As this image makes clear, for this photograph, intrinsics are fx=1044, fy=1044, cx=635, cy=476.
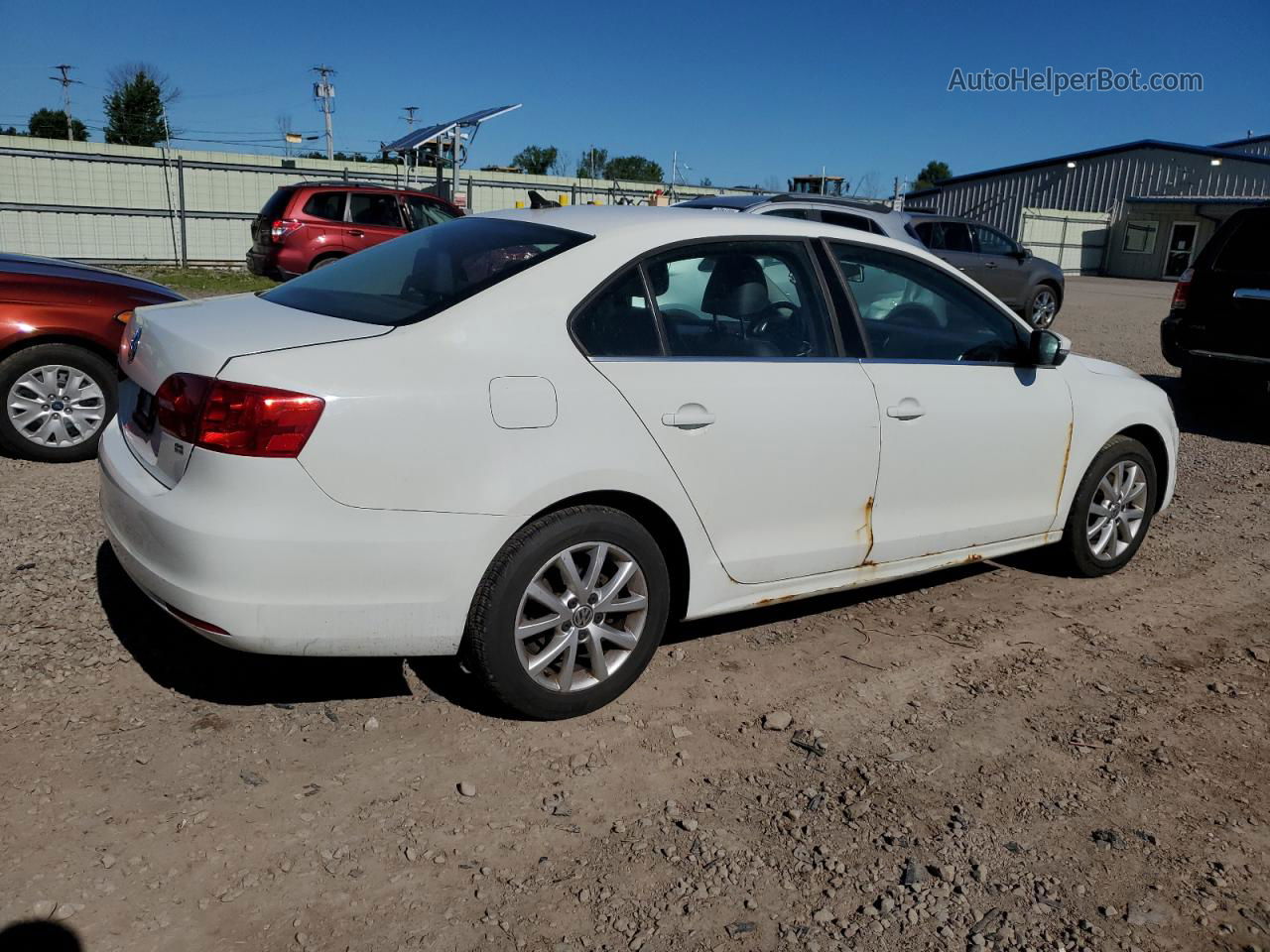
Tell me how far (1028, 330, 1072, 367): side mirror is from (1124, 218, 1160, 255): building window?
40005 mm

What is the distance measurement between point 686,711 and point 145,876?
1712 mm

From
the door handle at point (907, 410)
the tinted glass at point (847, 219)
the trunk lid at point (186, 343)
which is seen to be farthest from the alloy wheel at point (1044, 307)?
the trunk lid at point (186, 343)

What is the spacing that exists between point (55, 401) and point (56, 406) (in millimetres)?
30

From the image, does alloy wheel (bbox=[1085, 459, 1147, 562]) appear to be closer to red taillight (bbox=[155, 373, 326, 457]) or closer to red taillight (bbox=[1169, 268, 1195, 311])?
red taillight (bbox=[155, 373, 326, 457])

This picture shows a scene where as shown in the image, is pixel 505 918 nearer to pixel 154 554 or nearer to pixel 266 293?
pixel 154 554

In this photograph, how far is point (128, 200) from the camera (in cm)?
2275

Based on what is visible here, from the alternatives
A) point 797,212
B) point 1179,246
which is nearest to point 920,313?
point 797,212

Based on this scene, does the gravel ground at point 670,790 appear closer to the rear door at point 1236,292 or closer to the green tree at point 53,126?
the rear door at point 1236,292

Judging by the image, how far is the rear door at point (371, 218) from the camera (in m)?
15.8

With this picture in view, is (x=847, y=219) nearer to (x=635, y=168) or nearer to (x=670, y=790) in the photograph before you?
(x=670, y=790)

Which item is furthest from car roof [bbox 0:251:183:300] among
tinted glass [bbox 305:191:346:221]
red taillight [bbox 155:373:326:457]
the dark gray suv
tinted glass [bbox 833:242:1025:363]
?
the dark gray suv

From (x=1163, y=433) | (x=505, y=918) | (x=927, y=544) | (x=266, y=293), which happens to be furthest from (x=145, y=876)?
(x=1163, y=433)

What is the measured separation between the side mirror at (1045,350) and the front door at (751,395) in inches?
39.0

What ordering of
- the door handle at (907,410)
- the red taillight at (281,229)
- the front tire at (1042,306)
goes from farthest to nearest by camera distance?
the front tire at (1042,306) → the red taillight at (281,229) → the door handle at (907,410)
